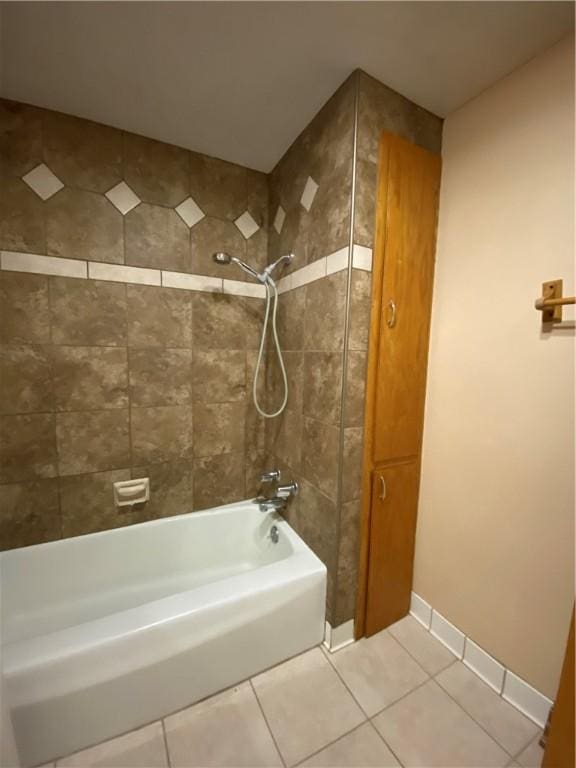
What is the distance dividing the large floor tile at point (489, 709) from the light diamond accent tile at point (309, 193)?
2.02 metres

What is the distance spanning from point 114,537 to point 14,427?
69 cm

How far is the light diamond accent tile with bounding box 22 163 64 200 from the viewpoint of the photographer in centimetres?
121

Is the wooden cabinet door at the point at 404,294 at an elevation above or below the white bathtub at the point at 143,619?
above

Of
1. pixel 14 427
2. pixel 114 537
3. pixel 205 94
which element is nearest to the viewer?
pixel 205 94

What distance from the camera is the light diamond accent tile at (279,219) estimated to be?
1513 mm

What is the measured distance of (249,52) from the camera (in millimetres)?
966

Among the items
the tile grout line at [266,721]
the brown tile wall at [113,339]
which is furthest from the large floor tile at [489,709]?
the brown tile wall at [113,339]

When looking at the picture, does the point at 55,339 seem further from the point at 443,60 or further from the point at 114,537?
the point at 443,60

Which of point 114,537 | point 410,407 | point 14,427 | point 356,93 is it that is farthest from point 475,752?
point 356,93

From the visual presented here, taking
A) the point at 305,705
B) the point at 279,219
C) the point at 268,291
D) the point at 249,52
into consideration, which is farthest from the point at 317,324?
the point at 305,705

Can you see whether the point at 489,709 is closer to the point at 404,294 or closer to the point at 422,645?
the point at 422,645

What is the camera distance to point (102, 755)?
88 cm

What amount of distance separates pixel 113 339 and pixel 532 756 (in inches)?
84.8

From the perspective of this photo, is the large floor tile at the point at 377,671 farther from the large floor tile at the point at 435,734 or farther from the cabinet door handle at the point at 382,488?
the cabinet door handle at the point at 382,488
